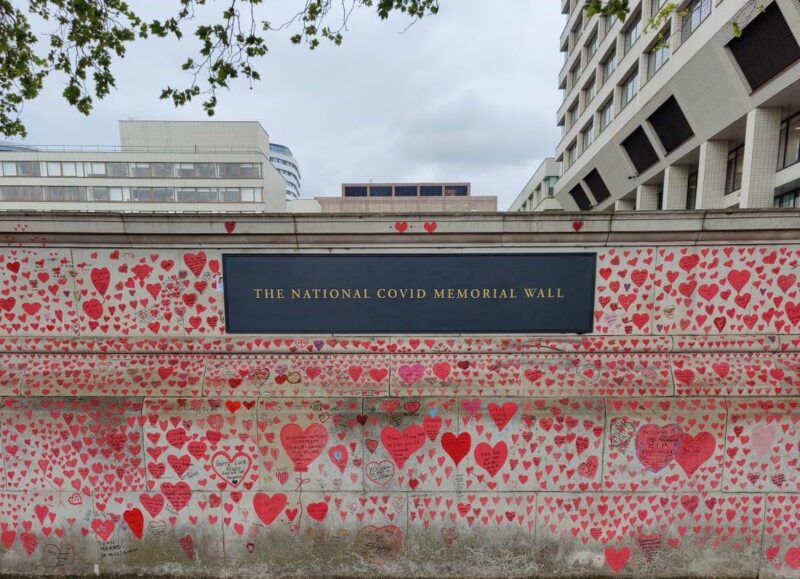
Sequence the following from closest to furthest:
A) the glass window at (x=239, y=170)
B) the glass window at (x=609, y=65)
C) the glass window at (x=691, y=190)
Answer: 1. the glass window at (x=691, y=190)
2. the glass window at (x=609, y=65)
3. the glass window at (x=239, y=170)

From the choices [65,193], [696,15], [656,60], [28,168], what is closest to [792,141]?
[696,15]

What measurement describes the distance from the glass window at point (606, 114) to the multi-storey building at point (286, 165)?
92.8m

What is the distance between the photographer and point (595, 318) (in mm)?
3420

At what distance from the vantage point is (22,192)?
46438 millimetres

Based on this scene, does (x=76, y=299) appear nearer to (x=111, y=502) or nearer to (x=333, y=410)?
(x=111, y=502)

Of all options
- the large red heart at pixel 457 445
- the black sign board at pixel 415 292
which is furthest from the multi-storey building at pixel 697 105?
the large red heart at pixel 457 445

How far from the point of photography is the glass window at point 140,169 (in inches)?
1793

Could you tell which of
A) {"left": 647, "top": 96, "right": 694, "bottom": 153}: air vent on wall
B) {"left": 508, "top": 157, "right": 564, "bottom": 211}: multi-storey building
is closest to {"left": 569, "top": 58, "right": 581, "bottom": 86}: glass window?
{"left": 508, "top": 157, "right": 564, "bottom": 211}: multi-storey building

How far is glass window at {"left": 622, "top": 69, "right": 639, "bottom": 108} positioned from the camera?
2154 centimetres

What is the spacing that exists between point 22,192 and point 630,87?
71332 millimetres

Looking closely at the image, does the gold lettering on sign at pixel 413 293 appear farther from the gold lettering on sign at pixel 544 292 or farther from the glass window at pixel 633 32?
the glass window at pixel 633 32

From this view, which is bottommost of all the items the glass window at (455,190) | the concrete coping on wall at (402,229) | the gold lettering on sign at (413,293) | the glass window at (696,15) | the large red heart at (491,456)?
the large red heart at (491,456)

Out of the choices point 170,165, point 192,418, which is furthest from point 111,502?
point 170,165

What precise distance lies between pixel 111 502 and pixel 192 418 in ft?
4.03
